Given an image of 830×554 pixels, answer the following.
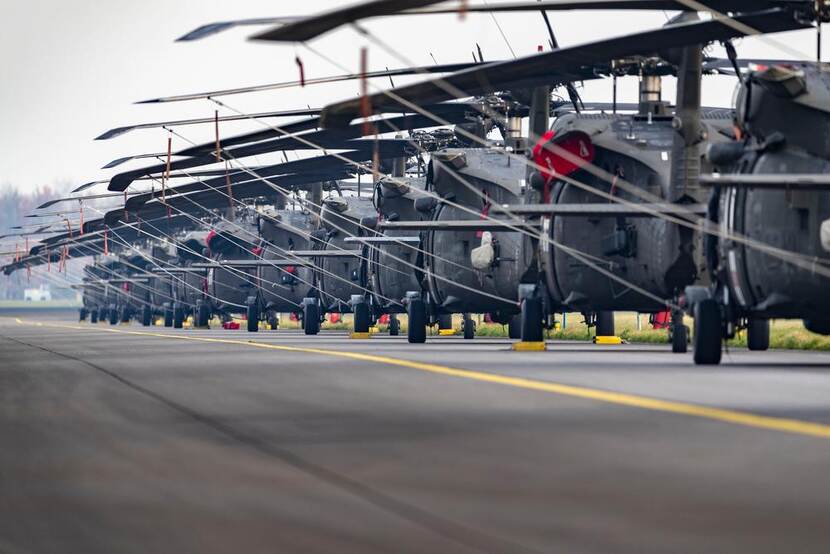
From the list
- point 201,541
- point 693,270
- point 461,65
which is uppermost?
point 461,65

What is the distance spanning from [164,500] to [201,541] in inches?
55.3

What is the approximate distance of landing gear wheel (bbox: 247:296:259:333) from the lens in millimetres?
61750

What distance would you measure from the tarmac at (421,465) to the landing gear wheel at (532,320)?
11144 millimetres

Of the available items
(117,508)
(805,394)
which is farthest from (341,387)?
(117,508)

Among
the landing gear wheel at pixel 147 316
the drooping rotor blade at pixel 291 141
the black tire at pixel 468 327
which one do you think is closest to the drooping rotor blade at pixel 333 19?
the drooping rotor blade at pixel 291 141

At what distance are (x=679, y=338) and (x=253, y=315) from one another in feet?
116

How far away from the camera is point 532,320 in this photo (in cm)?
3044

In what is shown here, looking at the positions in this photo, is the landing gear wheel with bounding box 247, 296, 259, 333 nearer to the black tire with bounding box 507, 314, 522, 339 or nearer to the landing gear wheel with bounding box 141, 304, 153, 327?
the black tire with bounding box 507, 314, 522, 339

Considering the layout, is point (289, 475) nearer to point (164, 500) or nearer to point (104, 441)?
point (164, 500)

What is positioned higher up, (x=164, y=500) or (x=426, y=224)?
(x=426, y=224)

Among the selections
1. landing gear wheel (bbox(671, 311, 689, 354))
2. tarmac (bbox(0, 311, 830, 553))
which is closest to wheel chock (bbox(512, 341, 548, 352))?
landing gear wheel (bbox(671, 311, 689, 354))

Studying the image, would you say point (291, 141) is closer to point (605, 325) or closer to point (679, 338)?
point (605, 325)

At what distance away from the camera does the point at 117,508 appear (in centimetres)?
815

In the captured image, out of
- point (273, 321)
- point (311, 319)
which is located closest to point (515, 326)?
point (311, 319)
